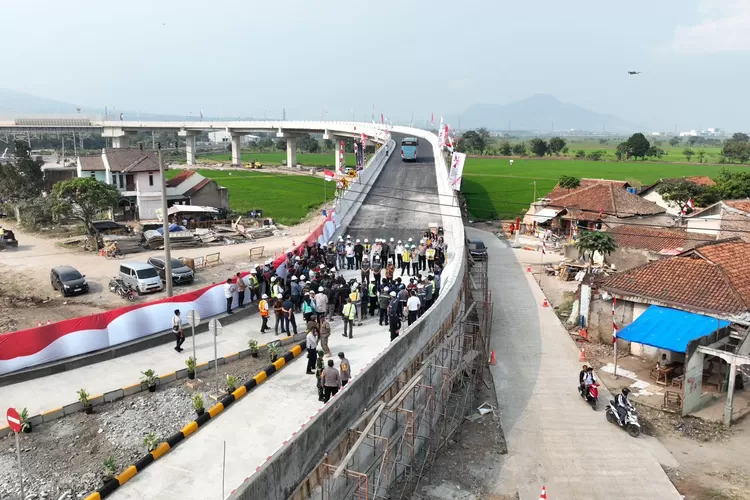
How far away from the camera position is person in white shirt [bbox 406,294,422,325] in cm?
1708

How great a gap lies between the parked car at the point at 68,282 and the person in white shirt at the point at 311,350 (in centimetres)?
1534

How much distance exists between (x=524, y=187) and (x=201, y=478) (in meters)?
67.0

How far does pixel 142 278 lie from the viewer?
25.9 metres

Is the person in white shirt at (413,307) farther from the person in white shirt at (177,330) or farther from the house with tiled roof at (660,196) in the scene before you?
the house with tiled roof at (660,196)

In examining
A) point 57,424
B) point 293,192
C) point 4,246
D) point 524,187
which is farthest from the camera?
point 524,187

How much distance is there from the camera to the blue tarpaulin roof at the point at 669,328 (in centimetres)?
1814

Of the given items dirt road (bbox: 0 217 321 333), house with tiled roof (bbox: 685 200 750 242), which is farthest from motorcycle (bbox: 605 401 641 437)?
dirt road (bbox: 0 217 321 333)

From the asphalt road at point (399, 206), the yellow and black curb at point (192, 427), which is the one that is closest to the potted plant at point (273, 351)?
the yellow and black curb at point (192, 427)

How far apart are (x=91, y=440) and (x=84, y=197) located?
93.0ft

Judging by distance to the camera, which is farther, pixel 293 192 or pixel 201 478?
pixel 293 192

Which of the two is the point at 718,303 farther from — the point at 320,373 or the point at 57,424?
the point at 57,424

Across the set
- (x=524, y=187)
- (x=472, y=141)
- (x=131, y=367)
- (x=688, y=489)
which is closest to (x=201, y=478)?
(x=131, y=367)

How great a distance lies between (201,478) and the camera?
36.3ft

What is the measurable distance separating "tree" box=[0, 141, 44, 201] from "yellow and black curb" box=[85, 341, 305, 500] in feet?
146
